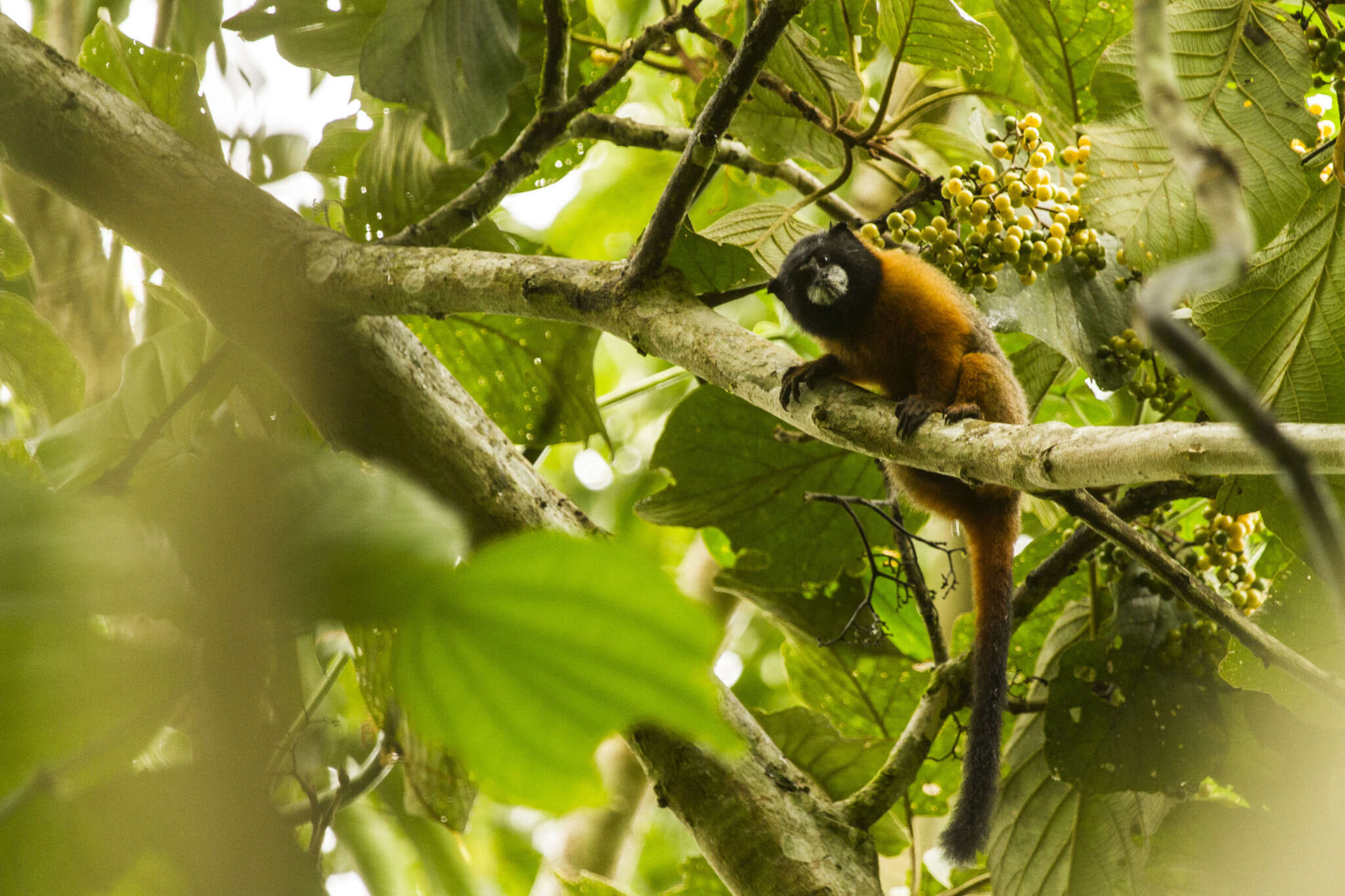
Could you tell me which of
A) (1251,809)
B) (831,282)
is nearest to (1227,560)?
(1251,809)

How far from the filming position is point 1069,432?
2.97 feet

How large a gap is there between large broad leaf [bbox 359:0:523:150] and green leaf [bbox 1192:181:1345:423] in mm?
1162

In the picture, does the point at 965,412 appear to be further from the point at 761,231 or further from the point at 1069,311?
the point at 761,231

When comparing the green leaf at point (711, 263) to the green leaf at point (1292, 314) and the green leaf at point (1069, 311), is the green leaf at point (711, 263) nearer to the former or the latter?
the green leaf at point (1069, 311)

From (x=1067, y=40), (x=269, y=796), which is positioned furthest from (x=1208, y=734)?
(x=269, y=796)

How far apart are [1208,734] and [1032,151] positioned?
1120mm

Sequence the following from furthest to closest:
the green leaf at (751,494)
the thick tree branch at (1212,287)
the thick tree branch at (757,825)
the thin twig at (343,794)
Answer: the green leaf at (751,494), the thick tree branch at (757,825), the thin twig at (343,794), the thick tree branch at (1212,287)

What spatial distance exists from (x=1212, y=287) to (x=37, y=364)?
40.2 inches

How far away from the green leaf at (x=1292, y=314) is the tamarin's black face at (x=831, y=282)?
2.31 ft

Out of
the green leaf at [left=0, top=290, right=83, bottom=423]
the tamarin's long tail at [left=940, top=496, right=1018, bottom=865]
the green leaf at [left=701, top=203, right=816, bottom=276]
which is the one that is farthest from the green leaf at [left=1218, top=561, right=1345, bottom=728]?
the green leaf at [left=0, top=290, right=83, bottom=423]

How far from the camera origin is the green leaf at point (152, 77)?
167cm

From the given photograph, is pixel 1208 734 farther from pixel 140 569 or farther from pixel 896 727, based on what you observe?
pixel 140 569

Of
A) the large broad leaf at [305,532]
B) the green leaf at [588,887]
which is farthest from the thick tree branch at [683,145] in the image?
the large broad leaf at [305,532]

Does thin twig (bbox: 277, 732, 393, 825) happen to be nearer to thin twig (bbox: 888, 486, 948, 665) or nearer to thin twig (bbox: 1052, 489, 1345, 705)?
thin twig (bbox: 1052, 489, 1345, 705)
